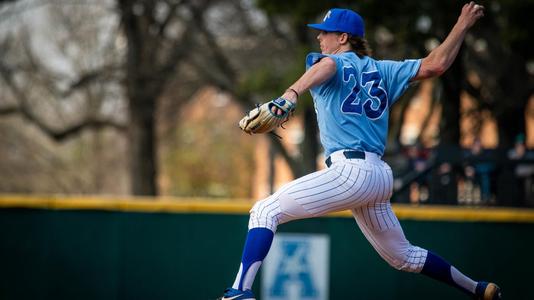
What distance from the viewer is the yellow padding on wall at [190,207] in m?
8.39

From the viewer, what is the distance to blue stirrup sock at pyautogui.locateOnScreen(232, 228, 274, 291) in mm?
4590

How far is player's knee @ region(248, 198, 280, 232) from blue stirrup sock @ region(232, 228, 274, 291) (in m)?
0.03

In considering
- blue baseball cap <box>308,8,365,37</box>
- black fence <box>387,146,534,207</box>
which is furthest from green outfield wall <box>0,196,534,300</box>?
blue baseball cap <box>308,8,365,37</box>

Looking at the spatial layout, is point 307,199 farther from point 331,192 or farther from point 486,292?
point 486,292

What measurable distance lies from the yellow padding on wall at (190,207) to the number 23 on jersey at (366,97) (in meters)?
3.68

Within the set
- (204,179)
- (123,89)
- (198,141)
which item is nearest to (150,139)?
(123,89)

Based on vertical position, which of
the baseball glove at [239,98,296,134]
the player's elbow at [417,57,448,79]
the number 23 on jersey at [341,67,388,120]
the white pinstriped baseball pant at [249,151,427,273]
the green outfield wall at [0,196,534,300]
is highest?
the player's elbow at [417,57,448,79]

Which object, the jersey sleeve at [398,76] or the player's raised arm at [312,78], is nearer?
the player's raised arm at [312,78]

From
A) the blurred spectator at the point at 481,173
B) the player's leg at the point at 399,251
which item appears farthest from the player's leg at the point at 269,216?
the blurred spectator at the point at 481,173

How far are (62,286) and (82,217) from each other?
75 cm

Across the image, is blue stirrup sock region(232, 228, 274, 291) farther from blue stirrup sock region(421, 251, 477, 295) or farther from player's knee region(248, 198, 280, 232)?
blue stirrup sock region(421, 251, 477, 295)

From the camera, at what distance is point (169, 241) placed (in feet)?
28.2

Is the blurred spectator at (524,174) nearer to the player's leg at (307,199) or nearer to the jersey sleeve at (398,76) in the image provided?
the jersey sleeve at (398,76)

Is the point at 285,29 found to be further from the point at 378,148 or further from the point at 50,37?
the point at 378,148
